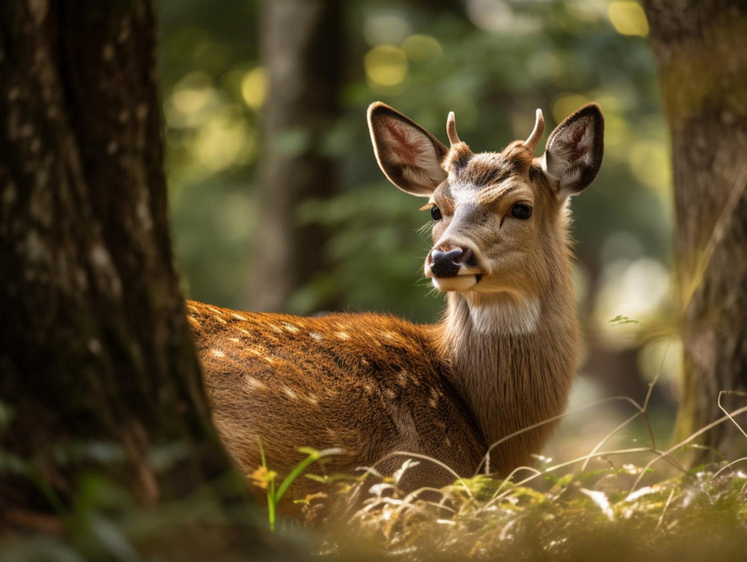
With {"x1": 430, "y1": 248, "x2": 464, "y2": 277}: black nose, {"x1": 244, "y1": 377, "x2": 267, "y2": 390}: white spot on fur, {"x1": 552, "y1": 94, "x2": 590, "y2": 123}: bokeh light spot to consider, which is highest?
{"x1": 552, "y1": 94, "x2": 590, "y2": 123}: bokeh light spot

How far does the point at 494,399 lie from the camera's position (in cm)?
489

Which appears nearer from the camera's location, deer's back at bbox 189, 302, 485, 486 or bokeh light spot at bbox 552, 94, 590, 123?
deer's back at bbox 189, 302, 485, 486

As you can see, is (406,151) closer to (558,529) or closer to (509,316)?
(509,316)

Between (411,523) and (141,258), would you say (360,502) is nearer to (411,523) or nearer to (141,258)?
(411,523)

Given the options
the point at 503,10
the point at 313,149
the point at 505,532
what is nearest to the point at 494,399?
the point at 505,532

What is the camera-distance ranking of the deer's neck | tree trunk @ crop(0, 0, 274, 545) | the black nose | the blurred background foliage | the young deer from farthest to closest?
the blurred background foliage → the deer's neck → the black nose → the young deer → tree trunk @ crop(0, 0, 274, 545)

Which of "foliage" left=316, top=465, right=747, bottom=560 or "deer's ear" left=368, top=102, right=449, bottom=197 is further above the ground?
"deer's ear" left=368, top=102, right=449, bottom=197

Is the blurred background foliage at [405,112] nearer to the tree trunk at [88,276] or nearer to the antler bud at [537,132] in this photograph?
the antler bud at [537,132]

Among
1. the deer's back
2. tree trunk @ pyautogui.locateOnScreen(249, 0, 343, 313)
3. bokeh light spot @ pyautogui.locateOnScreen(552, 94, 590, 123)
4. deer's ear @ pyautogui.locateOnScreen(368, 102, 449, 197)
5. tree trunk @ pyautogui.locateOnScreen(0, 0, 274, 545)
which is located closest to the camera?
tree trunk @ pyautogui.locateOnScreen(0, 0, 274, 545)

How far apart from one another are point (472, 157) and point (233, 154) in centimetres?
1238

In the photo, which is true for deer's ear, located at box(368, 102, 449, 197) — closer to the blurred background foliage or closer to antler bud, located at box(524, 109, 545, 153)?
antler bud, located at box(524, 109, 545, 153)

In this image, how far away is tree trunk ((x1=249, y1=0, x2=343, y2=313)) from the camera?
12531mm

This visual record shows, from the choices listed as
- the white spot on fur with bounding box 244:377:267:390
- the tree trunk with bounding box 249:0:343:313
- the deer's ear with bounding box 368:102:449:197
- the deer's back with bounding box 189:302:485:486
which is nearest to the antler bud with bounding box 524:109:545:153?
the deer's ear with bounding box 368:102:449:197

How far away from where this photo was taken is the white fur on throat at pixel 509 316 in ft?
16.1
